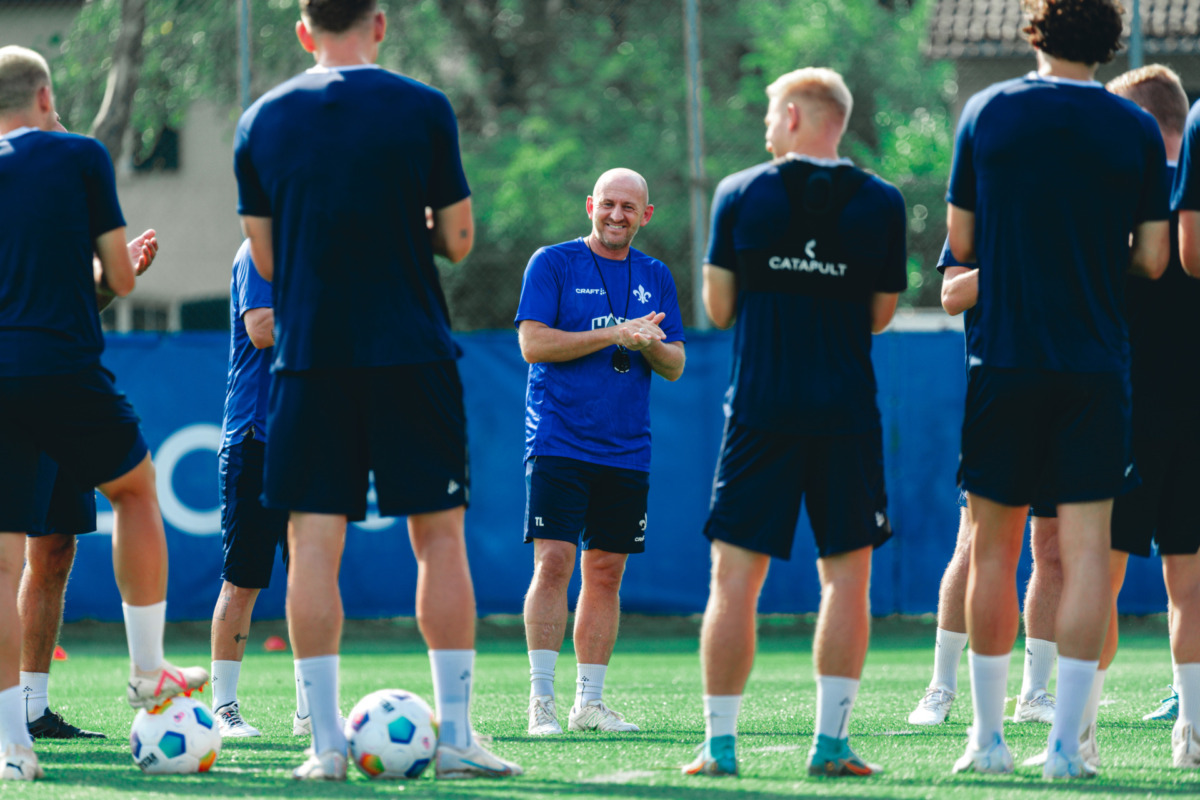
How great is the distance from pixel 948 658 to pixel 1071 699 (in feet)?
5.87

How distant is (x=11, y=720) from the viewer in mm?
4191

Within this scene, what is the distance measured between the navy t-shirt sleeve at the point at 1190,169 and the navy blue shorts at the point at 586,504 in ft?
7.89

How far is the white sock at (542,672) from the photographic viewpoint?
17.9ft

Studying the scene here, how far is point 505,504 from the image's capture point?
1018cm

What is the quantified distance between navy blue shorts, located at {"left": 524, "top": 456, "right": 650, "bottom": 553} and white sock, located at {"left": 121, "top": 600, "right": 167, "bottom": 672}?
65.7 inches

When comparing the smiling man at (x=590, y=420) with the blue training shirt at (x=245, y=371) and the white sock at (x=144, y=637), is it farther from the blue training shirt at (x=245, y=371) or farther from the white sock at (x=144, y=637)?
the white sock at (x=144, y=637)

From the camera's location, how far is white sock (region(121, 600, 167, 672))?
4324mm

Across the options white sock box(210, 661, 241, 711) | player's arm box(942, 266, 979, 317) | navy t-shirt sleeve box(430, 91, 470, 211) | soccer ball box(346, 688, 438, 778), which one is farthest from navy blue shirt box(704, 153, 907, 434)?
white sock box(210, 661, 241, 711)

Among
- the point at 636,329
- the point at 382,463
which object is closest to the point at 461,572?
the point at 382,463

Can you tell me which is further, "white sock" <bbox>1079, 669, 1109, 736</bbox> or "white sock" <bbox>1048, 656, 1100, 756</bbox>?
"white sock" <bbox>1079, 669, 1109, 736</bbox>

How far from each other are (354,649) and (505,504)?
1488mm

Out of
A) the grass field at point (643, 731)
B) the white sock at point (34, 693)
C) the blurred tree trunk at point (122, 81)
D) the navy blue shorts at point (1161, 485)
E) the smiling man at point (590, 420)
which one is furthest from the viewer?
the blurred tree trunk at point (122, 81)

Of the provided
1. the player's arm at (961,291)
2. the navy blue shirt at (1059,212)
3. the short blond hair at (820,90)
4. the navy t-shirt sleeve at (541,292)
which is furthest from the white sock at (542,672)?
the short blond hair at (820,90)

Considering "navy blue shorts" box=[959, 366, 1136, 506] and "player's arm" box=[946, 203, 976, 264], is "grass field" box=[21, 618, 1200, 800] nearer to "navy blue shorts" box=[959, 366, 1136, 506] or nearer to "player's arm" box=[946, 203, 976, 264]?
"navy blue shorts" box=[959, 366, 1136, 506]
